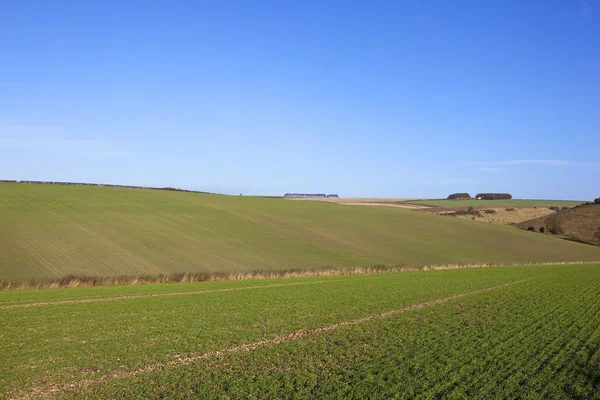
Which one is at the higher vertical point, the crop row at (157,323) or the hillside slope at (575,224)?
the hillside slope at (575,224)

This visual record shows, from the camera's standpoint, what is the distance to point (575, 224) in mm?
81875

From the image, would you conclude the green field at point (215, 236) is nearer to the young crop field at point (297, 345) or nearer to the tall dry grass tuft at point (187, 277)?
the tall dry grass tuft at point (187, 277)

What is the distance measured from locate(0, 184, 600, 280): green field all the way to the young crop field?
8972 mm

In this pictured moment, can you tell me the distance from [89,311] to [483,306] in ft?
46.8

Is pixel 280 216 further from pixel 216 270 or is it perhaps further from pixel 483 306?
pixel 483 306

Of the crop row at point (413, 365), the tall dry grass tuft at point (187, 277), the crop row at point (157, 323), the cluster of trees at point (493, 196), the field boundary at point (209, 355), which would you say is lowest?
the tall dry grass tuft at point (187, 277)

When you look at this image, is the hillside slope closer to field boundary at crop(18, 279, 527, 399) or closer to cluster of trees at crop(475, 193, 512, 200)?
field boundary at crop(18, 279, 527, 399)

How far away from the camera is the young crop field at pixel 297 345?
10172 millimetres

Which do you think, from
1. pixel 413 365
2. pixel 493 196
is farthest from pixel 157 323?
pixel 493 196

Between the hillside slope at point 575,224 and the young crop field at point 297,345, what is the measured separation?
5985cm

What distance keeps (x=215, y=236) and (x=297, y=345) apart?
3010cm

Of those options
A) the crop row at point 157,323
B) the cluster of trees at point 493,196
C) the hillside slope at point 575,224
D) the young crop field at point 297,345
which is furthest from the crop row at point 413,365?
the cluster of trees at point 493,196

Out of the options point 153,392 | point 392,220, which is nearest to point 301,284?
point 153,392

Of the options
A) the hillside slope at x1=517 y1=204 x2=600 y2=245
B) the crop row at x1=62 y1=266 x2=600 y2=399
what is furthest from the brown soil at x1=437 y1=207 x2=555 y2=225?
the crop row at x1=62 y1=266 x2=600 y2=399
